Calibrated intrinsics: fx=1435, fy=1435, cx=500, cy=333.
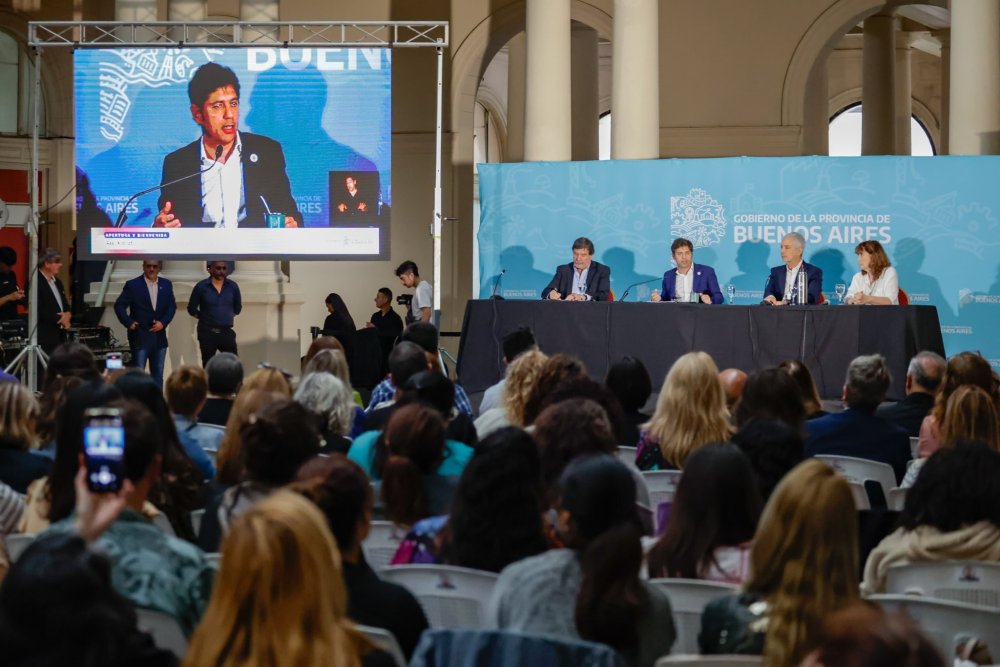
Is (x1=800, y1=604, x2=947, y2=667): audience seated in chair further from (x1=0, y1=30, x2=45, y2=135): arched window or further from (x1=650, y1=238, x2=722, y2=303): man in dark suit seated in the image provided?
(x1=0, y1=30, x2=45, y2=135): arched window

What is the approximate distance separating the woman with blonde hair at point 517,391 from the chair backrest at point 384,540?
218cm

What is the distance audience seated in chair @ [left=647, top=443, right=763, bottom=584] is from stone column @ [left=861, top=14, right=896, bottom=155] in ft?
61.4

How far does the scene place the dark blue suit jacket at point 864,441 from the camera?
632cm

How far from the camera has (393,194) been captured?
19531 mm

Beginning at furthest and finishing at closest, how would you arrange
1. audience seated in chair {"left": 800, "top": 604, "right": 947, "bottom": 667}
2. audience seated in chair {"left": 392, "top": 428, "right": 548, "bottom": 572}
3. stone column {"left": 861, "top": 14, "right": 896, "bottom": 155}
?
stone column {"left": 861, "top": 14, "right": 896, "bottom": 155}
audience seated in chair {"left": 392, "top": 428, "right": 548, "bottom": 572}
audience seated in chair {"left": 800, "top": 604, "right": 947, "bottom": 667}

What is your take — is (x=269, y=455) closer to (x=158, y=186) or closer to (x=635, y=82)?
(x=158, y=186)

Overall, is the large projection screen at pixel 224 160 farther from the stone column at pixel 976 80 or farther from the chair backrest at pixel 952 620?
the chair backrest at pixel 952 620

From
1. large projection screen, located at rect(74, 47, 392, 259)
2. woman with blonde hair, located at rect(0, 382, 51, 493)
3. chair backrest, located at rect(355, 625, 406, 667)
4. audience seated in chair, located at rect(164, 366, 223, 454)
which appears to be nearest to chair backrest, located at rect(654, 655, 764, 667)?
chair backrest, located at rect(355, 625, 406, 667)

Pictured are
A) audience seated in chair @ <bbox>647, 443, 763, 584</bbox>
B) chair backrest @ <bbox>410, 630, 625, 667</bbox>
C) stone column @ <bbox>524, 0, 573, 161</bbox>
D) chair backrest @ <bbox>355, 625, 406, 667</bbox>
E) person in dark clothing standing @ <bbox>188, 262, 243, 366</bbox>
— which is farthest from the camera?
stone column @ <bbox>524, 0, 573, 161</bbox>

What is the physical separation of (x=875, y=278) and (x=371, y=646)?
9228 mm

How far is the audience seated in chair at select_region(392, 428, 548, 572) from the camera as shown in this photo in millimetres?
3852

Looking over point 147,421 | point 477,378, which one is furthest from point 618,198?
point 147,421

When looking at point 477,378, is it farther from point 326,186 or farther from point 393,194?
point 393,194

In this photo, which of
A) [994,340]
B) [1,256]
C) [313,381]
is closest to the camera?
[313,381]
